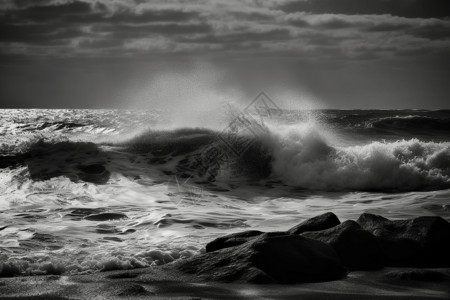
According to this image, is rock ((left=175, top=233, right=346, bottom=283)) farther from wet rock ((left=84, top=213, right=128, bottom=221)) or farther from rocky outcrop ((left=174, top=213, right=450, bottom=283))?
wet rock ((left=84, top=213, right=128, bottom=221))

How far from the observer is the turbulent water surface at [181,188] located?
661 cm

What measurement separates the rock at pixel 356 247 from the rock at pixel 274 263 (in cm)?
22

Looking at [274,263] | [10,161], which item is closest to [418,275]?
[274,263]

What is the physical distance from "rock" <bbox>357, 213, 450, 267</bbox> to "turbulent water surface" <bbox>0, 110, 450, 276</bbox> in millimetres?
2196

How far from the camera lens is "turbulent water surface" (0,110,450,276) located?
6605 millimetres

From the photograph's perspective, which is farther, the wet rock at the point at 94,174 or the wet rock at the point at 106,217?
the wet rock at the point at 94,174

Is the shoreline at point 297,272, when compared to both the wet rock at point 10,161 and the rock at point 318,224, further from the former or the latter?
the wet rock at point 10,161

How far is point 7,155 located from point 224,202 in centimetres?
901

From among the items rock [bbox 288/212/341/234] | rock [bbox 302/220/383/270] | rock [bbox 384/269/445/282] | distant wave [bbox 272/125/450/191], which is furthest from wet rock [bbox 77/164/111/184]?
rock [bbox 384/269/445/282]

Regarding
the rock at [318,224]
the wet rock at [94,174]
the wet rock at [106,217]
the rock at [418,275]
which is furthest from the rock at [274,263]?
the wet rock at [94,174]

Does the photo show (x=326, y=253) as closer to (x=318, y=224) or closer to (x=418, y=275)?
(x=418, y=275)

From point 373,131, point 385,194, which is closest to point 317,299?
point 385,194

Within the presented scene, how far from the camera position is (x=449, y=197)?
10.0 m

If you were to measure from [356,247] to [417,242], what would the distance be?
66 cm
